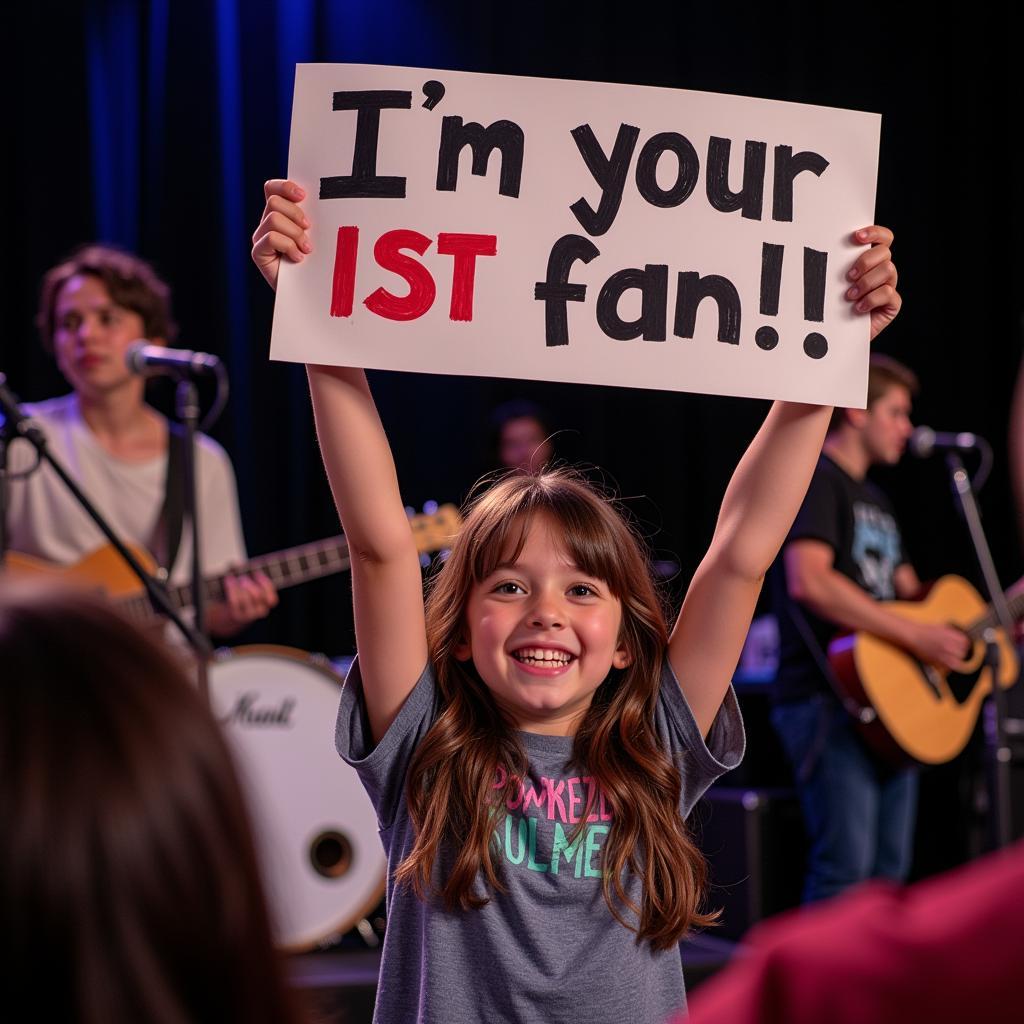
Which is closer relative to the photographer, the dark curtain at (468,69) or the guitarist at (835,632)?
the guitarist at (835,632)

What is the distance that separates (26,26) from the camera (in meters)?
4.38

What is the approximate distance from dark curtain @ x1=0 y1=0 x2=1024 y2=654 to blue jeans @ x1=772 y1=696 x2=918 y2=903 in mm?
1093

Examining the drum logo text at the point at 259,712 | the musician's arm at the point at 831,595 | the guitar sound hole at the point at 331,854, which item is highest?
the musician's arm at the point at 831,595

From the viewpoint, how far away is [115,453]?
3748 millimetres

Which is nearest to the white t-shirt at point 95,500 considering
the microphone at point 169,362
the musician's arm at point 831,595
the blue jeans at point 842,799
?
the microphone at point 169,362

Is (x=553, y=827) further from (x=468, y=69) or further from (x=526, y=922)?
(x=468, y=69)

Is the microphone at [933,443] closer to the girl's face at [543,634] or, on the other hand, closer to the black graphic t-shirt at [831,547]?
the black graphic t-shirt at [831,547]

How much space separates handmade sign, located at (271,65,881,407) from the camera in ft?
5.12

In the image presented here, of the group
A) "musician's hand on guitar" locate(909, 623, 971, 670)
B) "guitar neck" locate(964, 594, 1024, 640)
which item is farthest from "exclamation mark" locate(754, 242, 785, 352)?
"guitar neck" locate(964, 594, 1024, 640)

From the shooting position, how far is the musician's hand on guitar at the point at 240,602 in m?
3.67

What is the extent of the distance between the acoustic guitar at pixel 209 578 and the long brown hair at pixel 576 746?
157 cm

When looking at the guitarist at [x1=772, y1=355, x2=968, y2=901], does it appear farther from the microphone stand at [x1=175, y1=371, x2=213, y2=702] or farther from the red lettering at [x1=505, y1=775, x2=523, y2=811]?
the red lettering at [x1=505, y1=775, x2=523, y2=811]

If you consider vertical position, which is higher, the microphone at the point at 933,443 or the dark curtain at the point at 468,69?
the dark curtain at the point at 468,69

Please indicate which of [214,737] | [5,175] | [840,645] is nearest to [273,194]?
[214,737]
